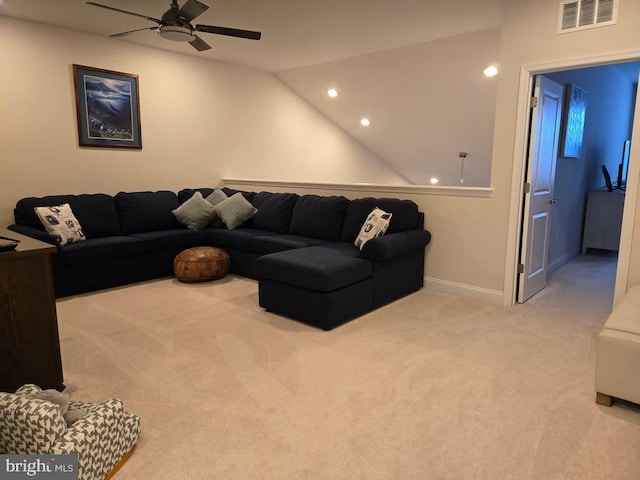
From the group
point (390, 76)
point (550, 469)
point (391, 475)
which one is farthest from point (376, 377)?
point (390, 76)

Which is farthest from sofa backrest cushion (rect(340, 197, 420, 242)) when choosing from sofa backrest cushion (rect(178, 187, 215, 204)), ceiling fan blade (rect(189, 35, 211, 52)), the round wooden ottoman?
sofa backrest cushion (rect(178, 187, 215, 204))

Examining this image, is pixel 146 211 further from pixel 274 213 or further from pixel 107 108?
pixel 274 213

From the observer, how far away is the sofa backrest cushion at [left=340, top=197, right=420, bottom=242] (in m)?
4.02

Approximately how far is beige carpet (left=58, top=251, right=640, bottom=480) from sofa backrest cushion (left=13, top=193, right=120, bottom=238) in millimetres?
977

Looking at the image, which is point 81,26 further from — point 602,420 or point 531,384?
point 602,420

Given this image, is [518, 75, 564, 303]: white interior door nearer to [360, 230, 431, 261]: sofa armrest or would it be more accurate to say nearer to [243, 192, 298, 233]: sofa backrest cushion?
[360, 230, 431, 261]: sofa armrest

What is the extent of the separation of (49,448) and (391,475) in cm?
129

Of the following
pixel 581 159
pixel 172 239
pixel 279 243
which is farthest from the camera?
pixel 581 159

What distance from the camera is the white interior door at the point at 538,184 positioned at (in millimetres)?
3637

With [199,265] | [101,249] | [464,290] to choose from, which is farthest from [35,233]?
[464,290]

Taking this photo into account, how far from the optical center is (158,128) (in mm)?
5445

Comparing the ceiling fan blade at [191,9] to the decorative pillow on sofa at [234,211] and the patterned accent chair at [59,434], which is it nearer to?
the decorative pillow on sofa at [234,211]

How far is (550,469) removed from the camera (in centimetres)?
177

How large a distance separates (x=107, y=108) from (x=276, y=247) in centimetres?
261
